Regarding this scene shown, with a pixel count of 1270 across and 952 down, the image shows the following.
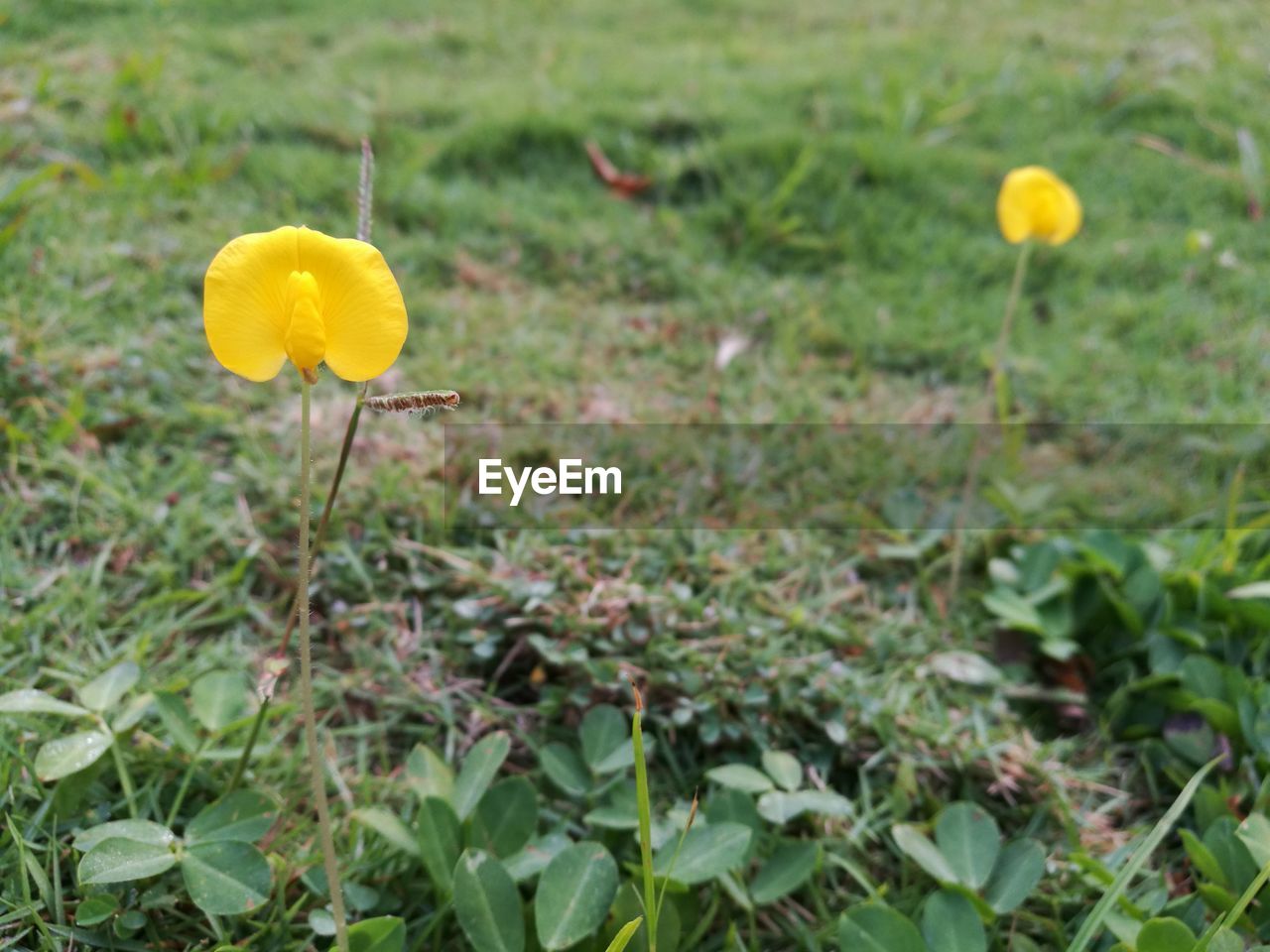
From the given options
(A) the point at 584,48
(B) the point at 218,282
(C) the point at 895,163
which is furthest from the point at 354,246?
(A) the point at 584,48

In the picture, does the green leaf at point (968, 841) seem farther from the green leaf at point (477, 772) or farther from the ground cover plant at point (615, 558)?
the green leaf at point (477, 772)

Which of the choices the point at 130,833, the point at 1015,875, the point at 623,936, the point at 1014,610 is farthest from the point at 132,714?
the point at 1014,610

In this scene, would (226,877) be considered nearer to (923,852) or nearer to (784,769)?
(784,769)

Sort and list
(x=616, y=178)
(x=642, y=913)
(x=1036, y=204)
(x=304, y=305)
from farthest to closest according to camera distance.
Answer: (x=616, y=178), (x=1036, y=204), (x=642, y=913), (x=304, y=305)

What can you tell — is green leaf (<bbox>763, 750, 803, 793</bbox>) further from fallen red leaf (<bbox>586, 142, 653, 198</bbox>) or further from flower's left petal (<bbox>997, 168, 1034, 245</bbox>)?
fallen red leaf (<bbox>586, 142, 653, 198</bbox>)

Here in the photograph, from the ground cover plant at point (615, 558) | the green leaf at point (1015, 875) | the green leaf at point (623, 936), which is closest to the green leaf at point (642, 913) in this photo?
the ground cover plant at point (615, 558)

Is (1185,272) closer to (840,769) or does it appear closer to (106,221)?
(840,769)

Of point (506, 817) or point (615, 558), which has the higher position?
point (615, 558)
